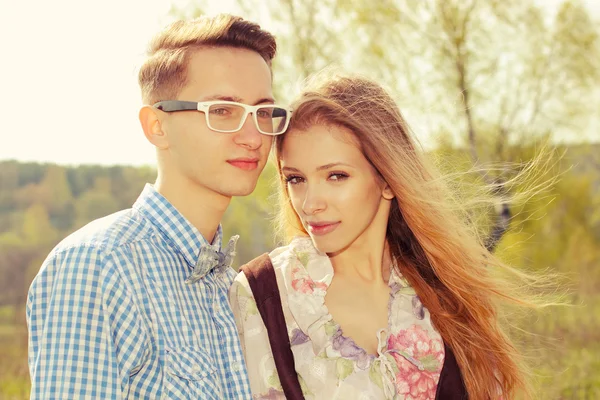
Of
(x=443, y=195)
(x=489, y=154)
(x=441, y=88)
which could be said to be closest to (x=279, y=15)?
(x=441, y=88)

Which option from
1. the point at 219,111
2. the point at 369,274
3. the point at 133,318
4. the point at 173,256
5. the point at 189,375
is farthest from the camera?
the point at 369,274

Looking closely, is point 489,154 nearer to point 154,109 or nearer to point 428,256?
point 428,256

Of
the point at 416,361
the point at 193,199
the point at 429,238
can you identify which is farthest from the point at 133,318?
the point at 429,238

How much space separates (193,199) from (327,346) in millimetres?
790

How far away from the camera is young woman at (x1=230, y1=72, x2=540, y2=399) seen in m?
2.79

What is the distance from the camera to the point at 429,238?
3244 mm

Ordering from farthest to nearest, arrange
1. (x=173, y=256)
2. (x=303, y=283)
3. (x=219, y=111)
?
(x=303, y=283), (x=219, y=111), (x=173, y=256)

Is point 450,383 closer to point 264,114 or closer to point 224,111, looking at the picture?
point 264,114

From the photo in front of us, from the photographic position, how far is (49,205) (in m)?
16.5

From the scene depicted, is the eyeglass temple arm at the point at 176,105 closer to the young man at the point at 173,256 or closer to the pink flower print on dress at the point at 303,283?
the young man at the point at 173,256

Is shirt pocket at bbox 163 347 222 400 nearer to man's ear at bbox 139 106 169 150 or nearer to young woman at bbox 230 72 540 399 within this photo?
young woman at bbox 230 72 540 399

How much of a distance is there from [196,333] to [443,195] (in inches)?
58.6

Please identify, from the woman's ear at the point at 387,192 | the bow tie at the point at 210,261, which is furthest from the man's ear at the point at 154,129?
the woman's ear at the point at 387,192

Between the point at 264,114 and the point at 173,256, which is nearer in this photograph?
the point at 173,256
